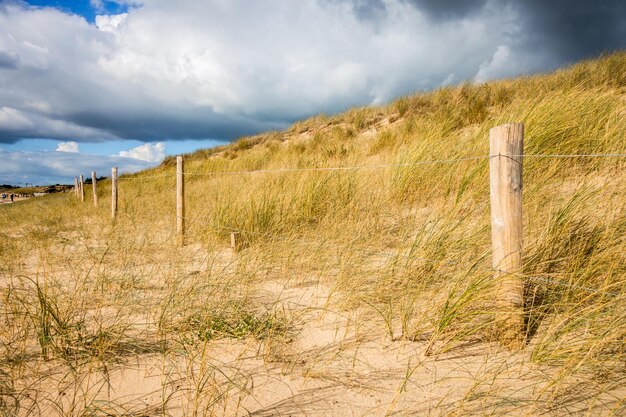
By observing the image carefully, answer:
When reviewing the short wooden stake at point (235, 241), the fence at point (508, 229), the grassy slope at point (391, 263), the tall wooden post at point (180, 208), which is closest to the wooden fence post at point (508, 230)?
the fence at point (508, 229)

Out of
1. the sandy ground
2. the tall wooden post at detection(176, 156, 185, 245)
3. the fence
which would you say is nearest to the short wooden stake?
the tall wooden post at detection(176, 156, 185, 245)

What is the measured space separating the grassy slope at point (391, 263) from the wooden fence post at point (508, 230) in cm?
11

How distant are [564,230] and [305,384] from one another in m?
2.08

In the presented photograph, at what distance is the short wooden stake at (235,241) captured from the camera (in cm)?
417

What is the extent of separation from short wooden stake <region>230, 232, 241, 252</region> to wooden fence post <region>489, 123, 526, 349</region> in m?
2.98

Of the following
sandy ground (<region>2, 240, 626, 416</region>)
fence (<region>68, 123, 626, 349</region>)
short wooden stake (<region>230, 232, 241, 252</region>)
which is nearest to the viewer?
sandy ground (<region>2, 240, 626, 416</region>)

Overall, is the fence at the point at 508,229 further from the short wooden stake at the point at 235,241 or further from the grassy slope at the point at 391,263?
the short wooden stake at the point at 235,241

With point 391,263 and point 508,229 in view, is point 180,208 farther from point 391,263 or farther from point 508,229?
point 508,229

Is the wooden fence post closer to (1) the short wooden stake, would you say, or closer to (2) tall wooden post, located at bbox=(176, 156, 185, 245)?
(1) the short wooden stake

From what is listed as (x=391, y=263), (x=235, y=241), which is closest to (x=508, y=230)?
(x=391, y=263)

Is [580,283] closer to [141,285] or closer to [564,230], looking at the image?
[564,230]

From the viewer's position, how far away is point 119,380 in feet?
6.33

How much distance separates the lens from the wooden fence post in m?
1.93

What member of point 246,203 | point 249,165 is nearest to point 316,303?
point 246,203
